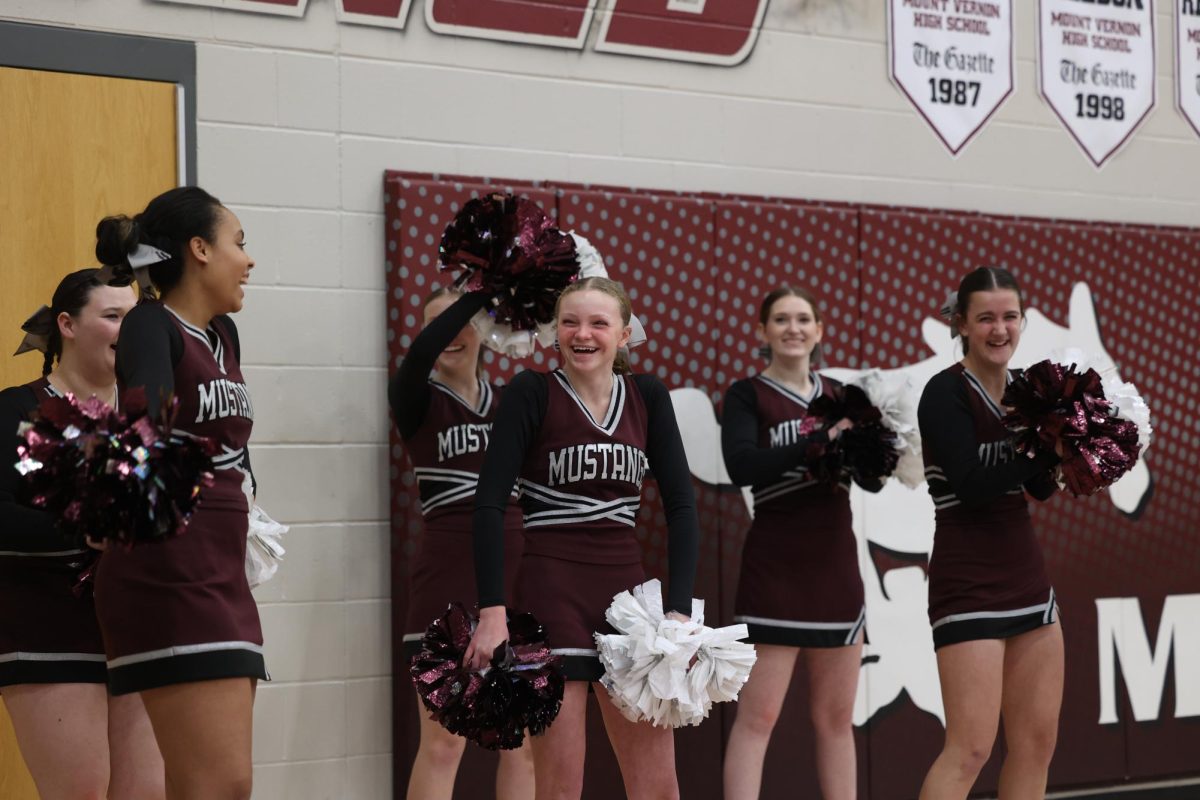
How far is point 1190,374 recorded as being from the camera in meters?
5.44

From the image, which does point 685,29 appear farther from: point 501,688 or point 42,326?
point 501,688

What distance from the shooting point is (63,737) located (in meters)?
2.88

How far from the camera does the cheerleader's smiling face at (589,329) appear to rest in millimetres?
3082

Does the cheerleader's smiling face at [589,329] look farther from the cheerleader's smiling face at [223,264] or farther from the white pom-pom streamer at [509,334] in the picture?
the cheerleader's smiling face at [223,264]

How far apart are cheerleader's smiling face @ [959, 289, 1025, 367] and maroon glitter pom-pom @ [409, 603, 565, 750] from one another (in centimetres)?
151

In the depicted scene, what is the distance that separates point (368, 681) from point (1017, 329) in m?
2.15

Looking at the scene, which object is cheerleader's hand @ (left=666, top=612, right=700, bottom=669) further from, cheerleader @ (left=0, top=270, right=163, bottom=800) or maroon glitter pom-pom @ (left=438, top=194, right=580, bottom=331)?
→ cheerleader @ (left=0, top=270, right=163, bottom=800)

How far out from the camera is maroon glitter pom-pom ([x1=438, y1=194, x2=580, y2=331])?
318 cm

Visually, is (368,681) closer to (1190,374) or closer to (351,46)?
(351,46)

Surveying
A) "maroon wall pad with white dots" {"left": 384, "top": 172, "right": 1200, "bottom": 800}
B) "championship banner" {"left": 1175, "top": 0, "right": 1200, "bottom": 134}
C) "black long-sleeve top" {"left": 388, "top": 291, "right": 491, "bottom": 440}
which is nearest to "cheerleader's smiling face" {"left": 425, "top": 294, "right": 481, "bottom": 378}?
"black long-sleeve top" {"left": 388, "top": 291, "right": 491, "bottom": 440}

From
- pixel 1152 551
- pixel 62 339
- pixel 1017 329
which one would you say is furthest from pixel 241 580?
pixel 1152 551

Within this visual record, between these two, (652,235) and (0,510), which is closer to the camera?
(0,510)

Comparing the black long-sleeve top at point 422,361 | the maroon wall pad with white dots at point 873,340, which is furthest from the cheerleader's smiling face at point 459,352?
the maroon wall pad with white dots at point 873,340

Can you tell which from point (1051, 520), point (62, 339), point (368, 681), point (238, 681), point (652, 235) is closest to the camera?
point (238, 681)
